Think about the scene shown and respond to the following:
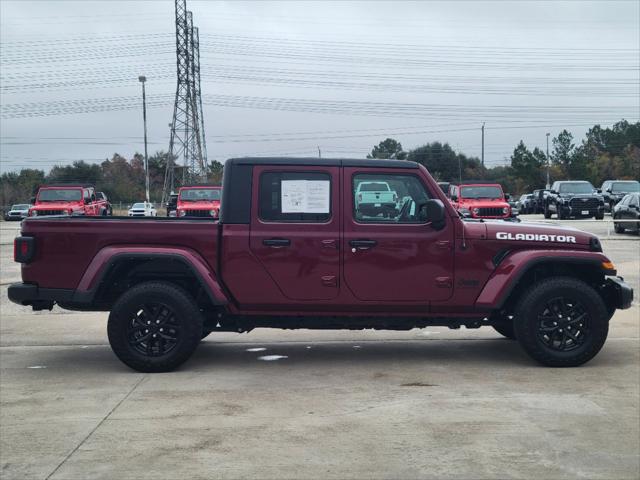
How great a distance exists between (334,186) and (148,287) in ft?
6.20

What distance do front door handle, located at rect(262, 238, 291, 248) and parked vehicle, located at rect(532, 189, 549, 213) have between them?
2937 centimetres

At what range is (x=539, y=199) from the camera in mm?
36938

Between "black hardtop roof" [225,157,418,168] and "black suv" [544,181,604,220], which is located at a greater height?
"black hardtop roof" [225,157,418,168]

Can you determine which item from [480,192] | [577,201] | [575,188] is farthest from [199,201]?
[575,188]

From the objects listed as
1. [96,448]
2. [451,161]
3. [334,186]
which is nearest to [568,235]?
[334,186]

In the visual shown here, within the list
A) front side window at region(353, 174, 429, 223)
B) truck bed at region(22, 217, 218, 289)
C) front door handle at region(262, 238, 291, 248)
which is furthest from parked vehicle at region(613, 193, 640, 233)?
truck bed at region(22, 217, 218, 289)

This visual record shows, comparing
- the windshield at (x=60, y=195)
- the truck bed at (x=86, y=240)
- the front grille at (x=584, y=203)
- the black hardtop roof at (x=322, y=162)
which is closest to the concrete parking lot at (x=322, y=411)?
the truck bed at (x=86, y=240)

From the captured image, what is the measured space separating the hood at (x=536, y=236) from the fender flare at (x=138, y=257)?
252 cm

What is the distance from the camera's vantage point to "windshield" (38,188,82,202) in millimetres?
25953

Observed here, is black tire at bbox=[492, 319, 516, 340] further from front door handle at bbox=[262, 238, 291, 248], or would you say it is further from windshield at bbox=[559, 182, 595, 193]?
windshield at bbox=[559, 182, 595, 193]

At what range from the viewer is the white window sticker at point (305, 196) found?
6.71m

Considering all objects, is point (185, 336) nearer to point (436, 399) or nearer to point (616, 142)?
point (436, 399)

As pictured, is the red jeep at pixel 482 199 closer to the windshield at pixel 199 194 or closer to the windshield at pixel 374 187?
the windshield at pixel 199 194

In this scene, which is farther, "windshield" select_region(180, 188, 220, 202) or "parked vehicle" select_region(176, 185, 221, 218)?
"windshield" select_region(180, 188, 220, 202)
